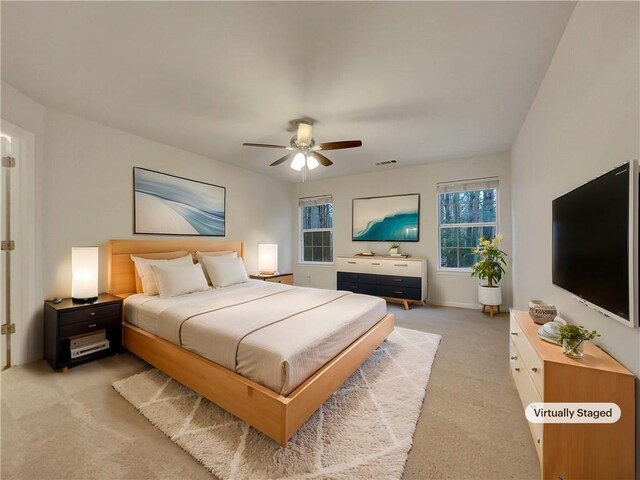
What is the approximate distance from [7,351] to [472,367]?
→ 430cm

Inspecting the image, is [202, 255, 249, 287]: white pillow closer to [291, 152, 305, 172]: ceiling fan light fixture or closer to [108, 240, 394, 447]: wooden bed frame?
[108, 240, 394, 447]: wooden bed frame

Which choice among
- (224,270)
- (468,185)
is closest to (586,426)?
(224,270)

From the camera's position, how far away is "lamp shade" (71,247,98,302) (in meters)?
2.56

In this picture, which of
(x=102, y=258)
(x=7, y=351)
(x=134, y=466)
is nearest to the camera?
(x=134, y=466)

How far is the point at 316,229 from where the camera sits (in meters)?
6.07

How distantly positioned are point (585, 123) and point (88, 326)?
13.6 feet

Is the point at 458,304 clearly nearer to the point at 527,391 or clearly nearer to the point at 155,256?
the point at 527,391

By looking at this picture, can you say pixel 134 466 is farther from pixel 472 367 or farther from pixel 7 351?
pixel 472 367

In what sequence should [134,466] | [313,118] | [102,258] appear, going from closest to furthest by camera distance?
[134,466] < [313,118] < [102,258]

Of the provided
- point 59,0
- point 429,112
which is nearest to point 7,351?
point 59,0

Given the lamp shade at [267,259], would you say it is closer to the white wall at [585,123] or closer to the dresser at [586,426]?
the white wall at [585,123]

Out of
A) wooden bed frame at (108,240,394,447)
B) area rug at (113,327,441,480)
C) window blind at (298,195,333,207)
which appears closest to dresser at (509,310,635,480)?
area rug at (113,327,441,480)

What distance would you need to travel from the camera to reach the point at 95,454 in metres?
1.45

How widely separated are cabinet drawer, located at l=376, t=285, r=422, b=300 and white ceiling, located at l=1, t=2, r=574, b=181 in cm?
252
